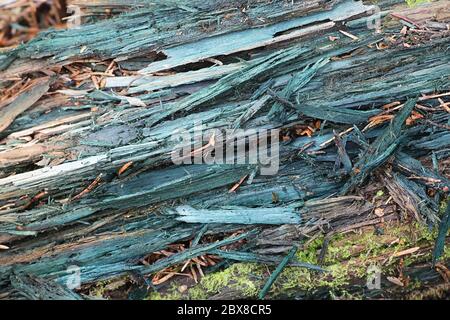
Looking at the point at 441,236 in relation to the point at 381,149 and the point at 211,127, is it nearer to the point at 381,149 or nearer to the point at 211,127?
the point at 381,149

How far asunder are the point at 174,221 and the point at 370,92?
1281 mm

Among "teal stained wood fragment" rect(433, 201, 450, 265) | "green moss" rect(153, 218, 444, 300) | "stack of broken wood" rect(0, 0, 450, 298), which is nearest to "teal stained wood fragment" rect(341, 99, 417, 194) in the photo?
"stack of broken wood" rect(0, 0, 450, 298)

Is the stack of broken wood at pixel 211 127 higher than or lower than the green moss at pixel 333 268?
higher

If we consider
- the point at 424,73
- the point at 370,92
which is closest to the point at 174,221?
the point at 370,92

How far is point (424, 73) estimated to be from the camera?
2713mm

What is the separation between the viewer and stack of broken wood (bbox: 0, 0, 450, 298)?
2.56 m

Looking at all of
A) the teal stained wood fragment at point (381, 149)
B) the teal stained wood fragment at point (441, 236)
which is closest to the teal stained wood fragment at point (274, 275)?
the teal stained wood fragment at point (381, 149)

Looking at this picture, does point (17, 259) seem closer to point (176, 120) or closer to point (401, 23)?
point (176, 120)

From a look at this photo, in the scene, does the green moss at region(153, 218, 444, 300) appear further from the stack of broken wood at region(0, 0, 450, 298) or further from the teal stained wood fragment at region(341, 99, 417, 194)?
the teal stained wood fragment at region(341, 99, 417, 194)

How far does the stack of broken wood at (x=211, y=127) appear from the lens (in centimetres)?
256

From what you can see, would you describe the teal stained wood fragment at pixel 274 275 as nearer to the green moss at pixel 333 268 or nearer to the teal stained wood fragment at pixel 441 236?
the green moss at pixel 333 268

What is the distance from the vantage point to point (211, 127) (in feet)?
8.73

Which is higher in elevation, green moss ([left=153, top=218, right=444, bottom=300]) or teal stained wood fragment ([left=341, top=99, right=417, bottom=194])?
teal stained wood fragment ([left=341, top=99, right=417, bottom=194])

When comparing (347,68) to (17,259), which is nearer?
(17,259)
